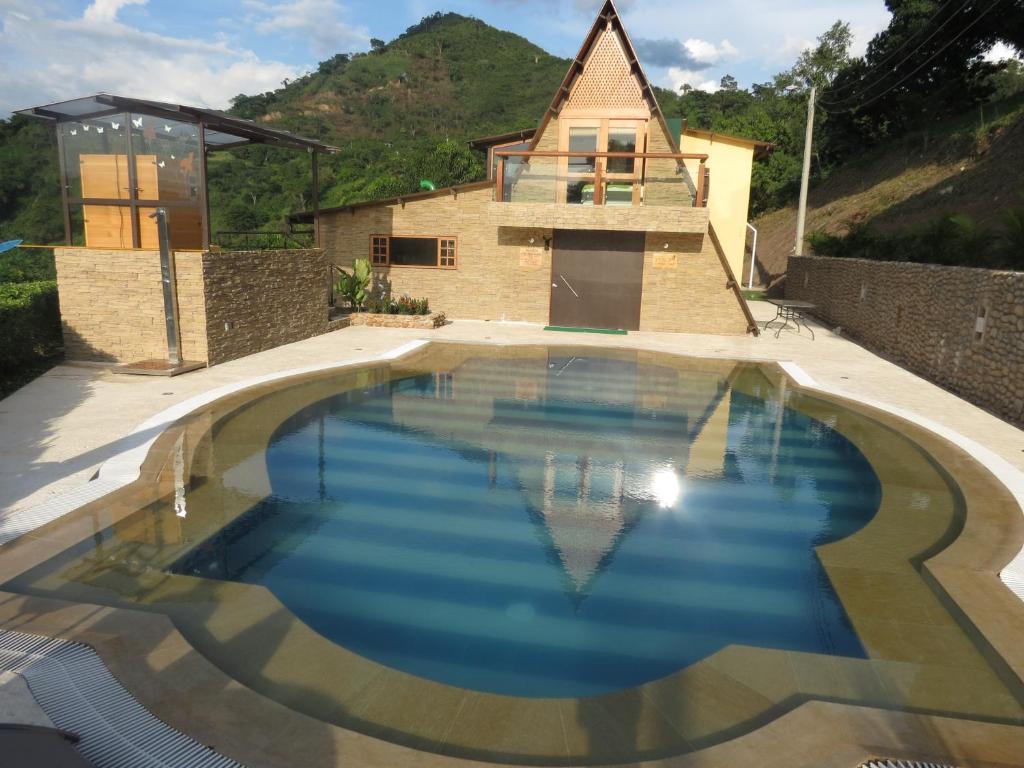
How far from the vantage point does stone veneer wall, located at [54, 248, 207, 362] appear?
44.6ft

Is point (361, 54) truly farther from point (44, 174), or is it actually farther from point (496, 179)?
point (496, 179)

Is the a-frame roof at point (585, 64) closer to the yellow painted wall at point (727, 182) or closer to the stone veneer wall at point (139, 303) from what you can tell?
the yellow painted wall at point (727, 182)

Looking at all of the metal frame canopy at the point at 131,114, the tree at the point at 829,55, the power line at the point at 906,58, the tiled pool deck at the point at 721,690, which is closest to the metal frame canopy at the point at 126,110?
the metal frame canopy at the point at 131,114

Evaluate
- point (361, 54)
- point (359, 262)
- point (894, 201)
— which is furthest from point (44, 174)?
point (361, 54)

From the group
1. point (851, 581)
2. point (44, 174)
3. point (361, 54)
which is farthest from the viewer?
point (361, 54)

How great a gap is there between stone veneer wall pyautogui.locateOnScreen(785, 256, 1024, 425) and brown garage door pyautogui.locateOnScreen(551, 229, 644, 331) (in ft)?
20.4

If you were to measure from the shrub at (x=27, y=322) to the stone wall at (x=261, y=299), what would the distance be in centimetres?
311

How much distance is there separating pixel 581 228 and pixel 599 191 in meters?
1.09

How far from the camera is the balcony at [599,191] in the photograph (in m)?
19.1

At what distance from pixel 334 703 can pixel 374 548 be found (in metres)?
2.48

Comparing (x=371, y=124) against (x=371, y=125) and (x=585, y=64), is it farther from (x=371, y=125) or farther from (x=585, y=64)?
(x=585, y=64)

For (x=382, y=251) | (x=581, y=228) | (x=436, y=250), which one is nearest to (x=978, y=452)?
(x=581, y=228)

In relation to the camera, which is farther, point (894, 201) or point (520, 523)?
point (894, 201)

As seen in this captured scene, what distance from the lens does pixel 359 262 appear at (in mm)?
20969
